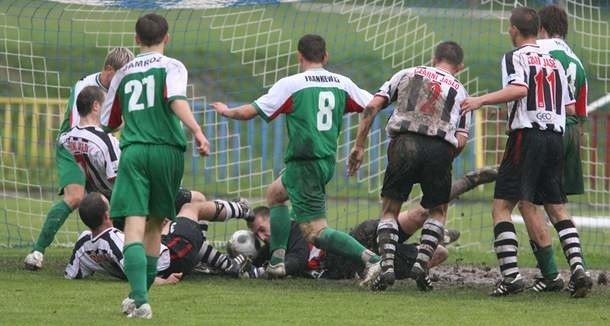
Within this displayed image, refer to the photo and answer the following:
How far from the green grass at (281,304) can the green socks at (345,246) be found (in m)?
0.26

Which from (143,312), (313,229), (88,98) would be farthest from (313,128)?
(143,312)

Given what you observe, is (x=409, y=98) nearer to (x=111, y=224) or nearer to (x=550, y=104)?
(x=550, y=104)

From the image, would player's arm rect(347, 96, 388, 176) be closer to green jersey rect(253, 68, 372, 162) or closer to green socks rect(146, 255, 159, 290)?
green jersey rect(253, 68, 372, 162)

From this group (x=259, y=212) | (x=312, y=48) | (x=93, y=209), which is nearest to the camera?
(x=93, y=209)

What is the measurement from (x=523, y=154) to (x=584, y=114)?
0.98 metres

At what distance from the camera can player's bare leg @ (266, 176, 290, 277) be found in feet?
36.4

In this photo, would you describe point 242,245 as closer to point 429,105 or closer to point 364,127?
point 364,127

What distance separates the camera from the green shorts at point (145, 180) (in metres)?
8.52

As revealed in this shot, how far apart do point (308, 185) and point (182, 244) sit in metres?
1.07

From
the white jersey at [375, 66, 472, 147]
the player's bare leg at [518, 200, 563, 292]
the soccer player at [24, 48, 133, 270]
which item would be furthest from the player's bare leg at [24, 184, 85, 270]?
the player's bare leg at [518, 200, 563, 292]

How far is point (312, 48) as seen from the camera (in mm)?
10625

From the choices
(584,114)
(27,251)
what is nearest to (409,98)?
(584,114)

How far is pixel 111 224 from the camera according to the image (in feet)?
35.3

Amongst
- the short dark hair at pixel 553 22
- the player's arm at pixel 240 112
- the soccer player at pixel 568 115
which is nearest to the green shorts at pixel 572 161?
the soccer player at pixel 568 115
